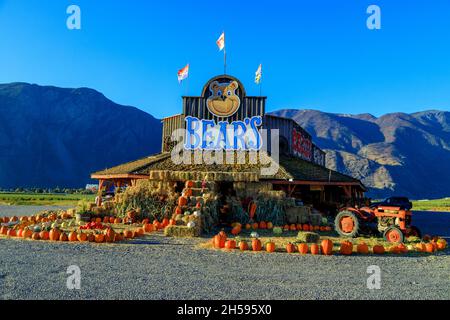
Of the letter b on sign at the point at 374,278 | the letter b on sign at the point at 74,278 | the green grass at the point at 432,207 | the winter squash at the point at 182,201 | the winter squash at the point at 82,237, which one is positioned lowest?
the green grass at the point at 432,207

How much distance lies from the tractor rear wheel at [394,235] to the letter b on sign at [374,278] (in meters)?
4.21

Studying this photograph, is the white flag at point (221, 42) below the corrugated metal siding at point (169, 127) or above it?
above

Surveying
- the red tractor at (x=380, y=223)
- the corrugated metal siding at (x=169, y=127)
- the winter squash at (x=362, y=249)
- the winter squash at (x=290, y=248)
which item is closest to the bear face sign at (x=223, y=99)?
the corrugated metal siding at (x=169, y=127)

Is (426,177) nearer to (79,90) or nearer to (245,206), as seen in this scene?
(79,90)

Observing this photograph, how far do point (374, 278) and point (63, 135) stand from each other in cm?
14454

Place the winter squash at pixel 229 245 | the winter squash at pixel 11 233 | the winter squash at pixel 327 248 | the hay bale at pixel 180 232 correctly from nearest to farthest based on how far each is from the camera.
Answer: the winter squash at pixel 327 248 < the winter squash at pixel 229 245 < the winter squash at pixel 11 233 < the hay bale at pixel 180 232

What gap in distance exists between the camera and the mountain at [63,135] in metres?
118

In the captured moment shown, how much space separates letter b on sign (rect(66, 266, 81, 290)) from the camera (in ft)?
22.2

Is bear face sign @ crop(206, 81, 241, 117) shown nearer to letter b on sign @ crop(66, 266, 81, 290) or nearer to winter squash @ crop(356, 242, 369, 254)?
winter squash @ crop(356, 242, 369, 254)

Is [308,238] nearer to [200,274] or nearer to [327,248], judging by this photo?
[327,248]

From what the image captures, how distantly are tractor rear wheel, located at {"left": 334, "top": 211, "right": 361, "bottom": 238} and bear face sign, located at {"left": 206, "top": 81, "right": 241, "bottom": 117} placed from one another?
12.9 meters

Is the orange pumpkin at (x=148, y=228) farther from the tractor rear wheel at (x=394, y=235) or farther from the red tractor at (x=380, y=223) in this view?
the tractor rear wheel at (x=394, y=235)

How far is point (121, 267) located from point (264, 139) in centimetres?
1864
